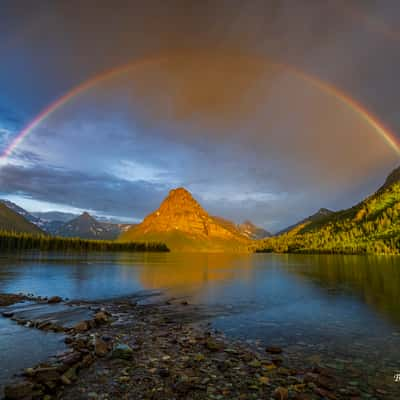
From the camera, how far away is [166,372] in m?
15.4

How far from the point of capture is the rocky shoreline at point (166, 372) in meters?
13.2

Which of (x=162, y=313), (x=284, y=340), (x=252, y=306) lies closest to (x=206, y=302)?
(x=252, y=306)

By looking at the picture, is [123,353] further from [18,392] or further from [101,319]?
[101,319]

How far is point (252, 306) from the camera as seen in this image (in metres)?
38.6

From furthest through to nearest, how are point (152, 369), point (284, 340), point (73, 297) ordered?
point (73, 297) → point (284, 340) → point (152, 369)

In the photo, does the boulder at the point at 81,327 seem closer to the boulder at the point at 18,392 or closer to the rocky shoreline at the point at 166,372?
the rocky shoreline at the point at 166,372

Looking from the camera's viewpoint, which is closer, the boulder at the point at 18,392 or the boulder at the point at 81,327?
the boulder at the point at 18,392

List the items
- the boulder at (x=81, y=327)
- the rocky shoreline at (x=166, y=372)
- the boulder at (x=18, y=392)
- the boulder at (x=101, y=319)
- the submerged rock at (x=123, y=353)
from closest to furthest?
the boulder at (x=18, y=392), the rocky shoreline at (x=166, y=372), the submerged rock at (x=123, y=353), the boulder at (x=81, y=327), the boulder at (x=101, y=319)

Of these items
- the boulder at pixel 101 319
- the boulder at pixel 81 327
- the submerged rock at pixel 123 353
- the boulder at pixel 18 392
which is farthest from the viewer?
the boulder at pixel 101 319

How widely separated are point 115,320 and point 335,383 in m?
20.7

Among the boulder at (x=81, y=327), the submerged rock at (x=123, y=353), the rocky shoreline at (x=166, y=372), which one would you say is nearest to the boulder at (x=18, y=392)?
the rocky shoreline at (x=166, y=372)

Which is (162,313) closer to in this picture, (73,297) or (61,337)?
A: (61,337)

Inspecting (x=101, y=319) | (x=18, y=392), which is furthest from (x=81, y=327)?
(x=18, y=392)

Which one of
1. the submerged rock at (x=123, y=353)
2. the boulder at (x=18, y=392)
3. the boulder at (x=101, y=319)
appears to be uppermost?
the boulder at (x=18, y=392)
